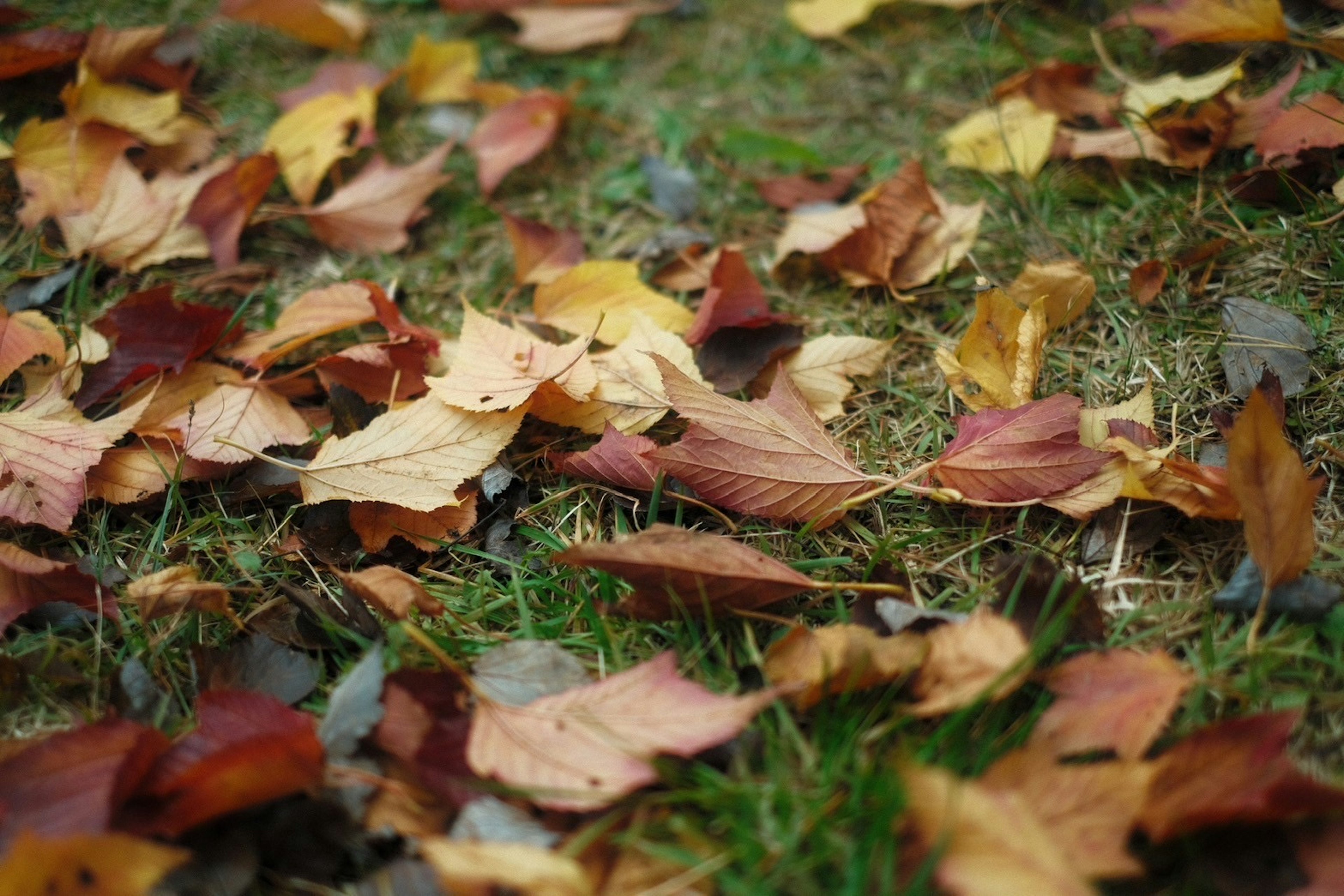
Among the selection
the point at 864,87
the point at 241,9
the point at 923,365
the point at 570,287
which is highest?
the point at 241,9

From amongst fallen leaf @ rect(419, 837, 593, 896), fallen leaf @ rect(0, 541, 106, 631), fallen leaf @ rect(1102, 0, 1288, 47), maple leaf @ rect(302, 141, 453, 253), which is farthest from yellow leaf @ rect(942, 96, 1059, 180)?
fallen leaf @ rect(0, 541, 106, 631)

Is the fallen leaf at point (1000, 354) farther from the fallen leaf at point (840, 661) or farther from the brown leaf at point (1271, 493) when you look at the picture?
the fallen leaf at point (840, 661)

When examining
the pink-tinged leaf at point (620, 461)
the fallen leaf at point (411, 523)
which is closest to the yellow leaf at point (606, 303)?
the pink-tinged leaf at point (620, 461)

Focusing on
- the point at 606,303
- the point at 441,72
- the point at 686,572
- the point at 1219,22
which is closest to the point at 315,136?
the point at 441,72

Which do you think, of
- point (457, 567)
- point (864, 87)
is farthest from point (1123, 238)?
point (457, 567)

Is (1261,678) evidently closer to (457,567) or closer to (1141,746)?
(1141,746)

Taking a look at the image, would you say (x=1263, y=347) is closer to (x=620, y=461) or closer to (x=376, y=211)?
(x=620, y=461)
